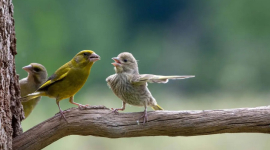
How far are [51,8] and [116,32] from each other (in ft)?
3.73

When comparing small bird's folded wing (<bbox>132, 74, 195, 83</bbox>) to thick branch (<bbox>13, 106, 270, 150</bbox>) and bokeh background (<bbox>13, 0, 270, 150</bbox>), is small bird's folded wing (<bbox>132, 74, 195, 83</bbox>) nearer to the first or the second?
thick branch (<bbox>13, 106, 270, 150</bbox>)

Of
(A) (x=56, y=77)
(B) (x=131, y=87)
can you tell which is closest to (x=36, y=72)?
(A) (x=56, y=77)

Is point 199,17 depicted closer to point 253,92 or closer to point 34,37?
point 253,92

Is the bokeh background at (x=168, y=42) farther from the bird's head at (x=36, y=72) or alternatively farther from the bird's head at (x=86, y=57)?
the bird's head at (x=86, y=57)

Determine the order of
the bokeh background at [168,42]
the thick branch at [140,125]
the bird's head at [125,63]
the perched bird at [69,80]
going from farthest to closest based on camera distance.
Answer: the bokeh background at [168,42] → the bird's head at [125,63] → the perched bird at [69,80] → the thick branch at [140,125]

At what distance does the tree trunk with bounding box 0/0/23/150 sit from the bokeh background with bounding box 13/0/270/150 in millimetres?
2150

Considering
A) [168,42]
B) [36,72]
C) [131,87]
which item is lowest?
[131,87]

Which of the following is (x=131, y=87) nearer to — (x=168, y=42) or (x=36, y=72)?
(x=36, y=72)

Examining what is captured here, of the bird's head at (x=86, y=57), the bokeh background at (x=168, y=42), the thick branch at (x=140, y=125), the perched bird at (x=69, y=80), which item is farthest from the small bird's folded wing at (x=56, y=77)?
the bokeh background at (x=168, y=42)

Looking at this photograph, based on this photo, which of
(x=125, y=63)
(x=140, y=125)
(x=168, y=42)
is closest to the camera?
(x=140, y=125)

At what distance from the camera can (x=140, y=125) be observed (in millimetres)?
2693

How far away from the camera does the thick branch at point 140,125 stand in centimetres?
261

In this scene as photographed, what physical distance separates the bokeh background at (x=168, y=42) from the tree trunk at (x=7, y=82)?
2.15 m

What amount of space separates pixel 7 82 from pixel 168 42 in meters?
4.67
